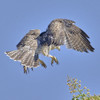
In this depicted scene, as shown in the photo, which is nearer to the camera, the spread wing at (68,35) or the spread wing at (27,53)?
the spread wing at (68,35)

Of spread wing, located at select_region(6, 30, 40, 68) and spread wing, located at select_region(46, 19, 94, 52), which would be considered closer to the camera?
spread wing, located at select_region(46, 19, 94, 52)

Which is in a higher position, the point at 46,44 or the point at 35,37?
the point at 35,37

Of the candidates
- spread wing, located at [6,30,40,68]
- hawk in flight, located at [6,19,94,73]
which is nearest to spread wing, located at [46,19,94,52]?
hawk in flight, located at [6,19,94,73]

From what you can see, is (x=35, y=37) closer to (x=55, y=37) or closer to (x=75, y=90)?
(x=55, y=37)

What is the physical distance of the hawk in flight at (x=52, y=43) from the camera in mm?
8430

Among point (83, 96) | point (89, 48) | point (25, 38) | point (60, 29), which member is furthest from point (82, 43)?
point (83, 96)

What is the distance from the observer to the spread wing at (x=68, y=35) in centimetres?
838

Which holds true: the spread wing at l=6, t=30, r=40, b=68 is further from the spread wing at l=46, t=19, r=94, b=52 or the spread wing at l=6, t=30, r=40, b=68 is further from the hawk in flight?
the spread wing at l=46, t=19, r=94, b=52

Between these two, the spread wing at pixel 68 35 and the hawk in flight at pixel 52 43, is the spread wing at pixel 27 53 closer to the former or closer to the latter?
the hawk in flight at pixel 52 43

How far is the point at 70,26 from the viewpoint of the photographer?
31.5 ft

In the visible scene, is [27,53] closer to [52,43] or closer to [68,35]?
[52,43]

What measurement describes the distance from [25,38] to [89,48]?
3.01 metres

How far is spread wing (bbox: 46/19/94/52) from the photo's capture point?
8383mm

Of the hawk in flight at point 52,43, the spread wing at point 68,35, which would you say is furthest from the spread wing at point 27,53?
the spread wing at point 68,35
